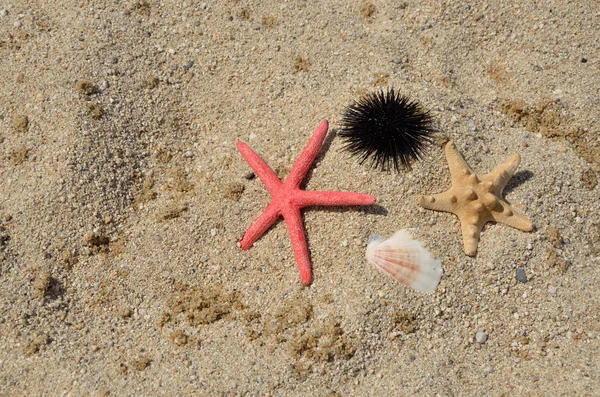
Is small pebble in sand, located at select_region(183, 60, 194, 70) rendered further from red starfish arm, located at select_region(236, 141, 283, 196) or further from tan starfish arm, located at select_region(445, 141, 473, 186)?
tan starfish arm, located at select_region(445, 141, 473, 186)

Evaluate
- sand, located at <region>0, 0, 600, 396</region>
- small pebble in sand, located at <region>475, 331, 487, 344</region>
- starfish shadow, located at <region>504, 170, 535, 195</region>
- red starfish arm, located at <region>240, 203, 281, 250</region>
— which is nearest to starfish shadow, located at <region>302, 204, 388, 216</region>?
sand, located at <region>0, 0, 600, 396</region>

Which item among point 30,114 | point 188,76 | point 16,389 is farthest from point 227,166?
point 16,389

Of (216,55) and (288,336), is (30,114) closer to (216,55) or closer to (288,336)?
(216,55)

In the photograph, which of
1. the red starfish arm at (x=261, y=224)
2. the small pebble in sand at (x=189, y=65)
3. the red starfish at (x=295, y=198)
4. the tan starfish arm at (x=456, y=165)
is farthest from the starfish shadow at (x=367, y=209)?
the small pebble in sand at (x=189, y=65)

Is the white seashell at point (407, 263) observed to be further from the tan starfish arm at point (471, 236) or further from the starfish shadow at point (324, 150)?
the starfish shadow at point (324, 150)

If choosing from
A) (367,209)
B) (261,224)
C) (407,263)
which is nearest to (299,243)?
(261,224)
